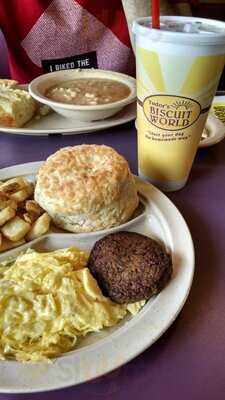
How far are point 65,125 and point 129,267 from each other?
0.71 m

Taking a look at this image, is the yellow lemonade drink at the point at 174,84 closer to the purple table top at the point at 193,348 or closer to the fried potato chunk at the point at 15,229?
the purple table top at the point at 193,348

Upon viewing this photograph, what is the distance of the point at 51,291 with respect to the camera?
0.72 meters

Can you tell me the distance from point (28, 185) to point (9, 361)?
453 mm

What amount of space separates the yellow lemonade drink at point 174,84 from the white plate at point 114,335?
0.18 metres

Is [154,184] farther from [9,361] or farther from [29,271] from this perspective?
[9,361]

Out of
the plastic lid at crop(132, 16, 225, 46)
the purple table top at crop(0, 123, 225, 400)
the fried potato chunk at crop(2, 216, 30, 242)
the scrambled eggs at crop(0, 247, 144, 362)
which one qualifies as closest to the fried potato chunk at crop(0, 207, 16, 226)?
the fried potato chunk at crop(2, 216, 30, 242)

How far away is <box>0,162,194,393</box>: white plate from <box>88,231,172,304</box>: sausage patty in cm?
3

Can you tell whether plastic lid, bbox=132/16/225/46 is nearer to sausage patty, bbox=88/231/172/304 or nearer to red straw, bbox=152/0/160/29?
red straw, bbox=152/0/160/29

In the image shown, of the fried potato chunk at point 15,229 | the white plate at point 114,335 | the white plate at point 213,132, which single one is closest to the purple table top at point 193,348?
the white plate at point 114,335

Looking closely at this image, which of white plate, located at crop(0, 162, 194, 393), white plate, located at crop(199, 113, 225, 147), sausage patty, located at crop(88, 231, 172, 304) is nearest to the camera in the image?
white plate, located at crop(0, 162, 194, 393)

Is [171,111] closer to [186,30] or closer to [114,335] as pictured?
[186,30]

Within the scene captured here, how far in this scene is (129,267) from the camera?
729 millimetres

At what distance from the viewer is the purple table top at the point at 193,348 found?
621 mm

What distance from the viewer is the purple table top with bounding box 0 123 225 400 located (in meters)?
0.62
